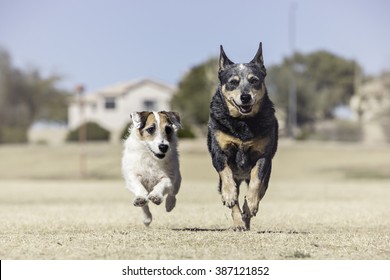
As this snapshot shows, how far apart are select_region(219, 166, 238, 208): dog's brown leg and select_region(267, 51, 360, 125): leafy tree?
76.0 metres

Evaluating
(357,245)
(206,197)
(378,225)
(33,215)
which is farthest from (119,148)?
(357,245)

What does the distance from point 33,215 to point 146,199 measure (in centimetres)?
710

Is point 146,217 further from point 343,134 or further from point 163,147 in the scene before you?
point 343,134

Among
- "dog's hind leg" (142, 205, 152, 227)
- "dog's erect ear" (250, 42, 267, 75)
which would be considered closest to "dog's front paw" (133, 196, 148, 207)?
"dog's hind leg" (142, 205, 152, 227)

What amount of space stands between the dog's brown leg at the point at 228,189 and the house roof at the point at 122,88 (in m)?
85.1

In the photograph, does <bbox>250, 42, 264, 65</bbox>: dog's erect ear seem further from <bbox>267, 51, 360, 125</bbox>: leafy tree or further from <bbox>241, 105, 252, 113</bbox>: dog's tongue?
<bbox>267, 51, 360, 125</bbox>: leafy tree

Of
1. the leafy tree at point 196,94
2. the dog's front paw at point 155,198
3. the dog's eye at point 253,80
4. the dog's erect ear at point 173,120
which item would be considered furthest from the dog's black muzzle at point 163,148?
the leafy tree at point 196,94

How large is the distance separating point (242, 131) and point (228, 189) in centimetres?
83

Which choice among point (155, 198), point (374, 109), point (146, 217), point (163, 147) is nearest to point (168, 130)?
point (163, 147)

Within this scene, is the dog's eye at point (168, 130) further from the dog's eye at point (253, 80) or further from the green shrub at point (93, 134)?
the green shrub at point (93, 134)

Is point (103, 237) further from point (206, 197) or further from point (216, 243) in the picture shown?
point (206, 197)

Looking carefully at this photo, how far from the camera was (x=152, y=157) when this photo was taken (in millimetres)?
11828

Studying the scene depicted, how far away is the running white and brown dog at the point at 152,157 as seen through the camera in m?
11.5

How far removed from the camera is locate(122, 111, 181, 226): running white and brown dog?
1151 cm
